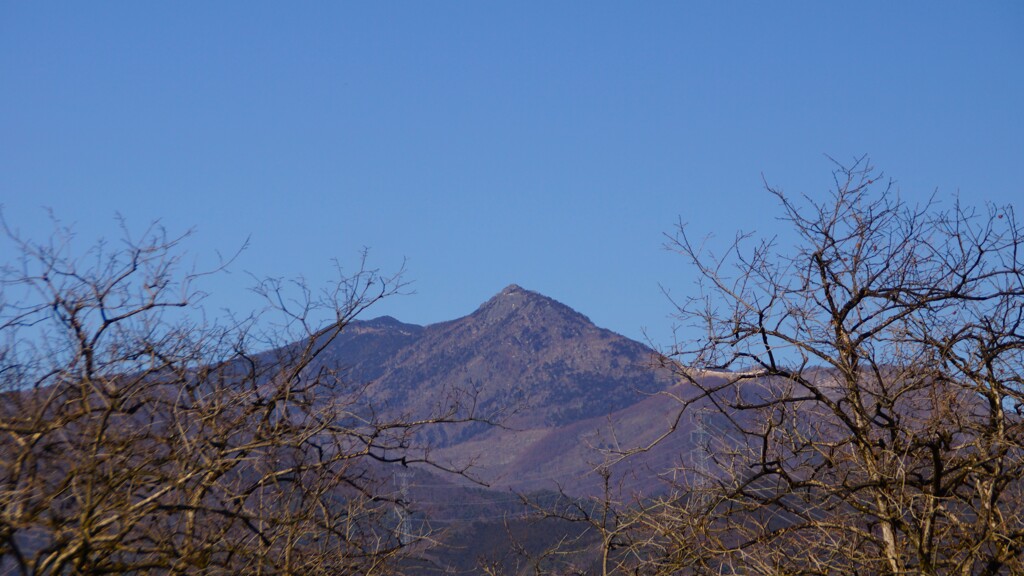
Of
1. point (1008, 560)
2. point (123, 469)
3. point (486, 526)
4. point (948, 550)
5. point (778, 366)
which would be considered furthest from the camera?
point (486, 526)

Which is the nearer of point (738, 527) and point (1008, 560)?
point (1008, 560)

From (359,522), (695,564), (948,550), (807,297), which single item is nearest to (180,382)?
(359,522)

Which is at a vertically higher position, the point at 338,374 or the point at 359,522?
the point at 338,374

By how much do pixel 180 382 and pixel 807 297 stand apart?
5067mm

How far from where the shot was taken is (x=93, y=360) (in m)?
7.97

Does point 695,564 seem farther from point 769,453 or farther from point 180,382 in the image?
point 180,382

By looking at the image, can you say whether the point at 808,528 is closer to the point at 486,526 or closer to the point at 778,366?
the point at 778,366

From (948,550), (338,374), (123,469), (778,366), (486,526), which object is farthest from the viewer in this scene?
(486,526)

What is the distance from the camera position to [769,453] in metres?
9.66

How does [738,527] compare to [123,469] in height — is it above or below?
below

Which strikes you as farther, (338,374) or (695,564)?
(338,374)

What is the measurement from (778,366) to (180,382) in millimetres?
4720

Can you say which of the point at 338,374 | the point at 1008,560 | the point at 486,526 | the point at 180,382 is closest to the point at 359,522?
the point at 338,374

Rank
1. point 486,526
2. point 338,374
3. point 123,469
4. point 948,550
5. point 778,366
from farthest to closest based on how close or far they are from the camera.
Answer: point 486,526
point 338,374
point 778,366
point 948,550
point 123,469
